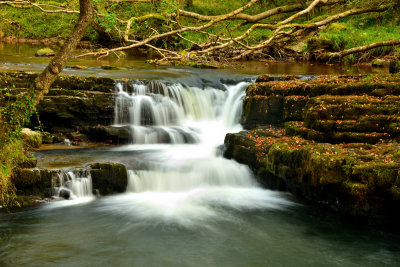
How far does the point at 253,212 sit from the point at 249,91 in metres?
4.64

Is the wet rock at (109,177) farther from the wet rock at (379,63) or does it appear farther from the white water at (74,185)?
the wet rock at (379,63)

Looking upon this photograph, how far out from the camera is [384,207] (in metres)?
5.93

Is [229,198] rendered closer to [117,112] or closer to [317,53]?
[117,112]

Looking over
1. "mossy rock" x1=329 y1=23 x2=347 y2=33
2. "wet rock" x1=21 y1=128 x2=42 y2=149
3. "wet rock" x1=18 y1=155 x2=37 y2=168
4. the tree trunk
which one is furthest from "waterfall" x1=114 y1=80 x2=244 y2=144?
"mossy rock" x1=329 y1=23 x2=347 y2=33

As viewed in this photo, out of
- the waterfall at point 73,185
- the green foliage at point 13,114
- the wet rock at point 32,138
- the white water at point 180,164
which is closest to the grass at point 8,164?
the green foliage at point 13,114

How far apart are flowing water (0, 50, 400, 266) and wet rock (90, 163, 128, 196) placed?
6.4 inches

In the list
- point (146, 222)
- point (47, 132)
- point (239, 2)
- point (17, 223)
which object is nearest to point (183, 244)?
point (146, 222)

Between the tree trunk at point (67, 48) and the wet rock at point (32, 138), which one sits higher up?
the tree trunk at point (67, 48)

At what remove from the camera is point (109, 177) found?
7.54m

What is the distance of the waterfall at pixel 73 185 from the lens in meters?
7.10

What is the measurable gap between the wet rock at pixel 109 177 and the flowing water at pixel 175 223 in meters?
0.16

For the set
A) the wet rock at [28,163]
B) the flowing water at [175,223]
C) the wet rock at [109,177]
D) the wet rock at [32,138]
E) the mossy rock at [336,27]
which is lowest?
the flowing water at [175,223]

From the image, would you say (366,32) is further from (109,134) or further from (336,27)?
(109,134)

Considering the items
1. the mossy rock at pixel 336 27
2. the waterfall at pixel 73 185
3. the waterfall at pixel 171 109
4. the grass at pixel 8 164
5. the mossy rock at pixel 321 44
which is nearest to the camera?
the grass at pixel 8 164
